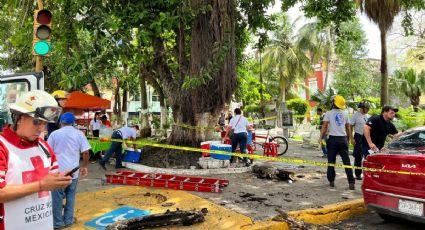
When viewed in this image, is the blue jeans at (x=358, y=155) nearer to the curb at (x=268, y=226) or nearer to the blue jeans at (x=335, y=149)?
the blue jeans at (x=335, y=149)

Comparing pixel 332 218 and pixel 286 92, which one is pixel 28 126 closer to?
pixel 332 218

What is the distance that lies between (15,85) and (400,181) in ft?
19.2

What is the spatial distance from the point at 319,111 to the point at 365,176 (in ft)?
33.3

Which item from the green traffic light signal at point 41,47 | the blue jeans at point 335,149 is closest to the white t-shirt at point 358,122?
the blue jeans at point 335,149

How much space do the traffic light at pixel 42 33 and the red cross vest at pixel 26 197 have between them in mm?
3937

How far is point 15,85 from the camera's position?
617 cm

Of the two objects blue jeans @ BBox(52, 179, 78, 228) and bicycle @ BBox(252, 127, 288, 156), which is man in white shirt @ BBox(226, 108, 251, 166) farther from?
blue jeans @ BBox(52, 179, 78, 228)

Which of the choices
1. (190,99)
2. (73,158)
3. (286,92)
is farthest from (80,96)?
(286,92)

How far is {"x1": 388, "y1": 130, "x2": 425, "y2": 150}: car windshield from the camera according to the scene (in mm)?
5281

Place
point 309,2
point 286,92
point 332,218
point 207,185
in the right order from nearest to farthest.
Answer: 1. point 332,218
2. point 207,185
3. point 309,2
4. point 286,92

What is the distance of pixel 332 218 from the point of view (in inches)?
238

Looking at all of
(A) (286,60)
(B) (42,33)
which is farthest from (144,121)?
(A) (286,60)

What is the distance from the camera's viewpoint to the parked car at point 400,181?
4.74 meters

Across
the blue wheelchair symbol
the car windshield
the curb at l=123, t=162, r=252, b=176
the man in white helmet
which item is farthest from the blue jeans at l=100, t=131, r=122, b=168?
the man in white helmet
